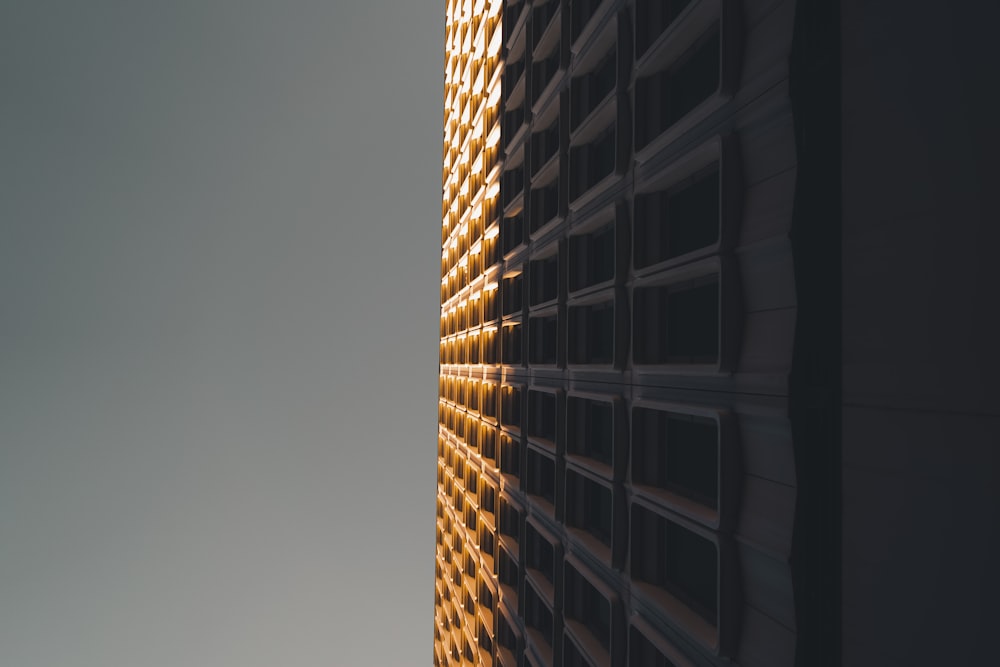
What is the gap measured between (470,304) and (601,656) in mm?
25299

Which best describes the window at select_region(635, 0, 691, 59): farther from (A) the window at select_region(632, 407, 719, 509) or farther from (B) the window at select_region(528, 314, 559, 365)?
(B) the window at select_region(528, 314, 559, 365)

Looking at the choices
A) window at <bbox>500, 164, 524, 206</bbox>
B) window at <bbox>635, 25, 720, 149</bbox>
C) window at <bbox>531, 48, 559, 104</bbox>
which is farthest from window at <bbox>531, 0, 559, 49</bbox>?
window at <bbox>635, 25, 720, 149</bbox>

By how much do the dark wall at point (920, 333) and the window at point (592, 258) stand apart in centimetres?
940

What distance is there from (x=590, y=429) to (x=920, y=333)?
41.2 ft

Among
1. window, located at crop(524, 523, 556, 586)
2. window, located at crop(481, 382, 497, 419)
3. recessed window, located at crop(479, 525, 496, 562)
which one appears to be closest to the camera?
window, located at crop(524, 523, 556, 586)

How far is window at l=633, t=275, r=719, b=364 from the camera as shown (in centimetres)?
1273

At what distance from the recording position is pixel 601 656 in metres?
17.4

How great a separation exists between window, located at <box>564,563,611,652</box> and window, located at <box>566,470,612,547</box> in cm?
161

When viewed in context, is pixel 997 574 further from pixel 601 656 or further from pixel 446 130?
pixel 446 130

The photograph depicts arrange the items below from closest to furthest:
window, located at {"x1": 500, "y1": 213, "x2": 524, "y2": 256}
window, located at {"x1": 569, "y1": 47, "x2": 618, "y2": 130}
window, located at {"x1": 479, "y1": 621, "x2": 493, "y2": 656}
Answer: window, located at {"x1": 569, "y1": 47, "x2": 618, "y2": 130} → window, located at {"x1": 500, "y1": 213, "x2": 524, "y2": 256} → window, located at {"x1": 479, "y1": 621, "x2": 493, "y2": 656}

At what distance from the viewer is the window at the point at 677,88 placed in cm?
1303

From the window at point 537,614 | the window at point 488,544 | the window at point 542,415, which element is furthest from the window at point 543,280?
the window at point 488,544

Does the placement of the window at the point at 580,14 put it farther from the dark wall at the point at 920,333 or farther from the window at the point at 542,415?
the window at the point at 542,415

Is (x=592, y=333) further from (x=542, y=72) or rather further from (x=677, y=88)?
(x=542, y=72)
